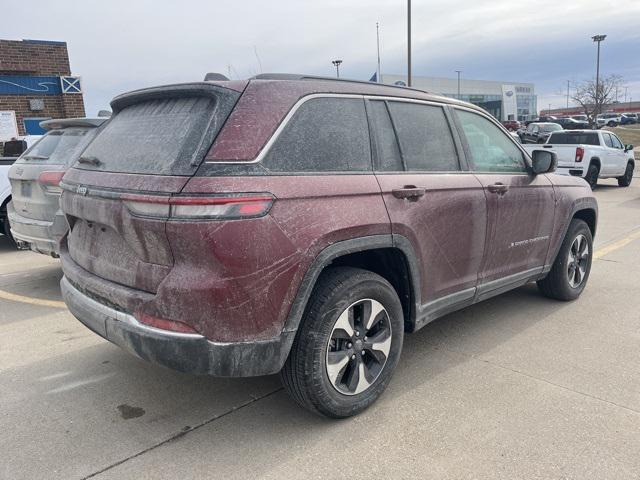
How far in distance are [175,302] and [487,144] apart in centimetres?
277

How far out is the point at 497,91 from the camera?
262 ft

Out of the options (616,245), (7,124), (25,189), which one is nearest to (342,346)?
(25,189)

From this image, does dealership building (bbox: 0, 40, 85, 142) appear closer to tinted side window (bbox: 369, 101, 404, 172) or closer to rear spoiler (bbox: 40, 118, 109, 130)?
rear spoiler (bbox: 40, 118, 109, 130)

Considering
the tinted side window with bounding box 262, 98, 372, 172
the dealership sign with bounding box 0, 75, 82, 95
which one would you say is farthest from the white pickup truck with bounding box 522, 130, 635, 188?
the dealership sign with bounding box 0, 75, 82, 95

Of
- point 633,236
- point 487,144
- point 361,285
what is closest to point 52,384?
point 361,285

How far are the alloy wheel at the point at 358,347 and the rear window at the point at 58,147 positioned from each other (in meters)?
4.08

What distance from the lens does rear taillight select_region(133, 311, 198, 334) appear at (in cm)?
→ 247

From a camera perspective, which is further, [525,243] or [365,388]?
[525,243]

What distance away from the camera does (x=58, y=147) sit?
234 inches

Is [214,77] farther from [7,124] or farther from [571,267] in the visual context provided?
[7,124]

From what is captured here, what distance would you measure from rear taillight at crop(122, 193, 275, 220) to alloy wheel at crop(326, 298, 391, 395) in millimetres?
787

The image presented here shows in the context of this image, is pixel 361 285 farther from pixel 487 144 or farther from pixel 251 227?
pixel 487 144

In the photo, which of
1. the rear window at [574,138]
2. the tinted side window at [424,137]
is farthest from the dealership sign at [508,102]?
the tinted side window at [424,137]

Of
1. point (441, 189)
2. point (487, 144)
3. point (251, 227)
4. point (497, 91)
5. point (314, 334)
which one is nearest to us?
point (251, 227)
